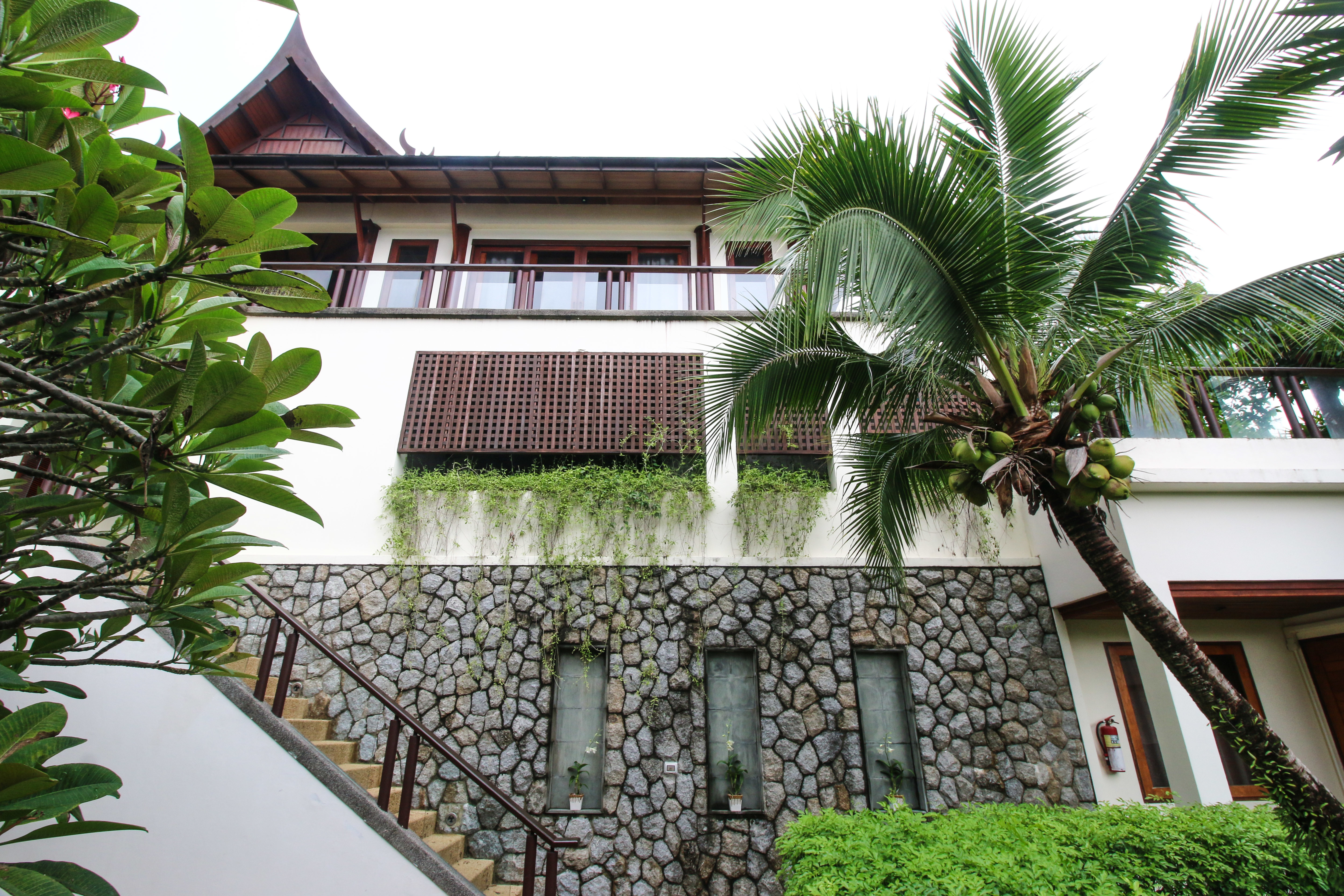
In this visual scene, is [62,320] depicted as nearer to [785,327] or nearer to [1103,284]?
[785,327]

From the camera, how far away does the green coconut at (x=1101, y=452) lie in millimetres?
3254

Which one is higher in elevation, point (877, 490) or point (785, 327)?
point (785, 327)

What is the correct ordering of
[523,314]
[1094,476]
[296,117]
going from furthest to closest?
[296,117] < [523,314] < [1094,476]

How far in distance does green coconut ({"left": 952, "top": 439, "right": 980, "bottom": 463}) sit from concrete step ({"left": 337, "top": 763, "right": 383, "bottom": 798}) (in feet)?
13.9

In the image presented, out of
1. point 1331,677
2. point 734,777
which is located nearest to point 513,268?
point 734,777

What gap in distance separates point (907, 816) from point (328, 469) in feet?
19.5

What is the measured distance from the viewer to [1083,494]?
327cm

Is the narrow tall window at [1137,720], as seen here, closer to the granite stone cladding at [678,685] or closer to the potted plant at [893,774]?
the granite stone cladding at [678,685]

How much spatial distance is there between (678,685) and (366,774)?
8.37 feet

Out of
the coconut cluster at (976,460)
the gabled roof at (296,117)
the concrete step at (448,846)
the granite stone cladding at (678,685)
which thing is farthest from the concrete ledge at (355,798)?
the gabled roof at (296,117)

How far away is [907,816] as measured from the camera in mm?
4379

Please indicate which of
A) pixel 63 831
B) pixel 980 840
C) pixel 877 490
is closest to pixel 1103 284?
pixel 877 490

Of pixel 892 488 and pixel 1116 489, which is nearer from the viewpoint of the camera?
pixel 1116 489

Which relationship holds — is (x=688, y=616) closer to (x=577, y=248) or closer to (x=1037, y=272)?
(x=1037, y=272)
